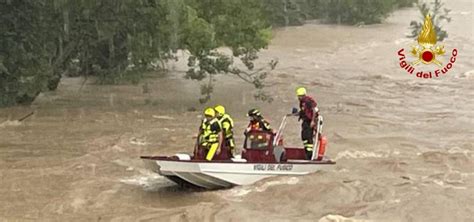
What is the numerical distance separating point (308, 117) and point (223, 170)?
2.43 m

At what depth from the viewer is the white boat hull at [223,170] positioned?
14.2 m

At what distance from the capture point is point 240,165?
48.3 ft

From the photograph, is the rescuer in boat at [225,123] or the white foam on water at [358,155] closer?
the rescuer in boat at [225,123]

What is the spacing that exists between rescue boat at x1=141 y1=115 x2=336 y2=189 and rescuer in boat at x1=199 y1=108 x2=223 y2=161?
16 cm

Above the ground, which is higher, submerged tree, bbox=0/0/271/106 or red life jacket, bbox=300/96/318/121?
submerged tree, bbox=0/0/271/106

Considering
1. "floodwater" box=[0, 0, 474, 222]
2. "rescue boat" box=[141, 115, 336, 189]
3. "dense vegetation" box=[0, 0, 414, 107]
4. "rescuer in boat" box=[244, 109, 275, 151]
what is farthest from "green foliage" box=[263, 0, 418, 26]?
"rescuer in boat" box=[244, 109, 275, 151]

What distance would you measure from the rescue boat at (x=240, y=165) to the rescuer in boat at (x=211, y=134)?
0.16m

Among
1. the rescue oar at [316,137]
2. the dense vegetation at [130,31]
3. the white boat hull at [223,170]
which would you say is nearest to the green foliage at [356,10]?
the dense vegetation at [130,31]

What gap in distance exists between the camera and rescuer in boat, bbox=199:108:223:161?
47.2 feet

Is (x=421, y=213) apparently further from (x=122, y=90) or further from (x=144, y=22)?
(x=122, y=90)

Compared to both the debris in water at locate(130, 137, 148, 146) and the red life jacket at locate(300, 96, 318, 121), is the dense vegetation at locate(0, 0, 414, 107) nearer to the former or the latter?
the debris in water at locate(130, 137, 148, 146)

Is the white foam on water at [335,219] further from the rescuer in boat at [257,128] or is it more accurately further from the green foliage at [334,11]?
the green foliage at [334,11]

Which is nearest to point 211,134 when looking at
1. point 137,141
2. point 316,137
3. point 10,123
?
point 316,137

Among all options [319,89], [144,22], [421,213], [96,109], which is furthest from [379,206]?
[319,89]
